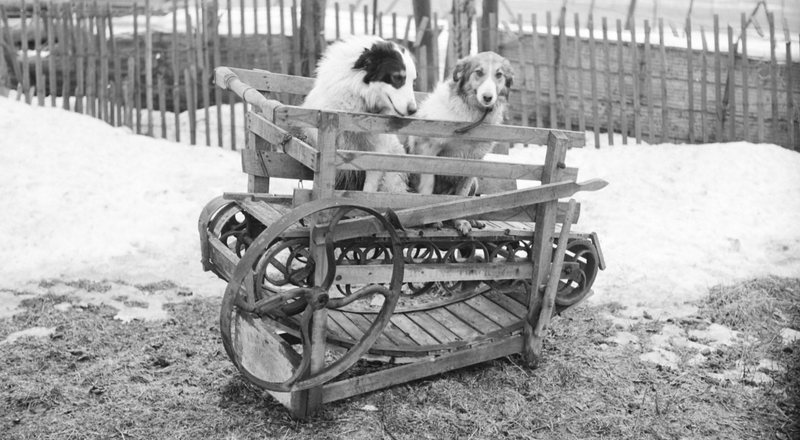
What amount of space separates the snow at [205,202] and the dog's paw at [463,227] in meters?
1.83

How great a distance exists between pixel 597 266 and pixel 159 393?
2390 millimetres

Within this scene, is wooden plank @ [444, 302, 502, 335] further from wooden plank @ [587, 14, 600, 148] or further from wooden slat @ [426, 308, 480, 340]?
wooden plank @ [587, 14, 600, 148]

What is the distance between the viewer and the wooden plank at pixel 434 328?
157 inches

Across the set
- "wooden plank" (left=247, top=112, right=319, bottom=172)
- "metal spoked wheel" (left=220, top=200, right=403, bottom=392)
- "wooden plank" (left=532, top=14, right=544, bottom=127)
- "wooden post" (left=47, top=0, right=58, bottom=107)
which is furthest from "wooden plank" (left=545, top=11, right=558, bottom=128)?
"wooden post" (left=47, top=0, right=58, bottom=107)

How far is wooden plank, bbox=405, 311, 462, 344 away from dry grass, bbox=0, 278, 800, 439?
0.62ft

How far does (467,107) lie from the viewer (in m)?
4.20

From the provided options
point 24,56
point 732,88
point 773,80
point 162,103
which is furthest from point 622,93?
point 24,56

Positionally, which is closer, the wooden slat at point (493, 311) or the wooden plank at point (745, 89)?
the wooden slat at point (493, 311)

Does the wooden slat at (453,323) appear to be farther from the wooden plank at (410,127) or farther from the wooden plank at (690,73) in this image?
the wooden plank at (690,73)

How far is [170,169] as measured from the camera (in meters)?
7.21

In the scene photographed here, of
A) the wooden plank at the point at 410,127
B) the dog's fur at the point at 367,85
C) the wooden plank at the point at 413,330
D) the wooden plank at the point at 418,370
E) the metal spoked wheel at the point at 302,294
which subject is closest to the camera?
the metal spoked wheel at the point at 302,294

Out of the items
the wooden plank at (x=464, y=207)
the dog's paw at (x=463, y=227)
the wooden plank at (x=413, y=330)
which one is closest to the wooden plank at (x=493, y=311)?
the wooden plank at (x=413, y=330)

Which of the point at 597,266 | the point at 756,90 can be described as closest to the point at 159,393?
the point at 597,266

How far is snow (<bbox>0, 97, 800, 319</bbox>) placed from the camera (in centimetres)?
549
